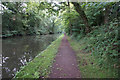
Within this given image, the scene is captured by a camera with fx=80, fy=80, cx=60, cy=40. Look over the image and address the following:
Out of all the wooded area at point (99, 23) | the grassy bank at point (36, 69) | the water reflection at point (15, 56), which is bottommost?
the water reflection at point (15, 56)

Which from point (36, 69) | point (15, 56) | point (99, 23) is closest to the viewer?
point (36, 69)

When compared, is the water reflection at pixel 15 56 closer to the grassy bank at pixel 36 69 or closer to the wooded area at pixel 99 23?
the grassy bank at pixel 36 69

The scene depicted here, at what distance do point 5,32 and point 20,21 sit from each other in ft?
24.6

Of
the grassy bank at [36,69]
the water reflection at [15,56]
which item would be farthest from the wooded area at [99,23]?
the water reflection at [15,56]

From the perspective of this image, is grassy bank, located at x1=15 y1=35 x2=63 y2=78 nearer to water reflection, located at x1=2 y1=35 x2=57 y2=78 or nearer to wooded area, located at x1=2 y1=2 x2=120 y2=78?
water reflection, located at x1=2 y1=35 x2=57 y2=78

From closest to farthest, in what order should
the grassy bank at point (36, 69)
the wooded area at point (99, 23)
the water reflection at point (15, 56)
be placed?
1. the grassy bank at point (36, 69)
2. the wooded area at point (99, 23)
3. the water reflection at point (15, 56)

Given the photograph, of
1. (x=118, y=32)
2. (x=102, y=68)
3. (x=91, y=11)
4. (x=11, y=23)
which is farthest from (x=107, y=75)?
(x=11, y=23)

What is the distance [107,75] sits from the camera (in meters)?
3.21

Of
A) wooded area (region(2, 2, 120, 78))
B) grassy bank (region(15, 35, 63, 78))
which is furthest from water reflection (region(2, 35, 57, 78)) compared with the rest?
wooded area (region(2, 2, 120, 78))

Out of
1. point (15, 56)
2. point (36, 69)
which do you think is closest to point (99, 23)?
point (36, 69)

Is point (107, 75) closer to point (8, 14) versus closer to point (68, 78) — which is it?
point (68, 78)

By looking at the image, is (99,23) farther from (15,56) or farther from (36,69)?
(15,56)

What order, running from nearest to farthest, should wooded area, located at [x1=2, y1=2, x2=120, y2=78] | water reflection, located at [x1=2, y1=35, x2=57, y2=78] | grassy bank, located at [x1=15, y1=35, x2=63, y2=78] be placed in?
1. grassy bank, located at [x1=15, y1=35, x2=63, y2=78]
2. wooded area, located at [x1=2, y1=2, x2=120, y2=78]
3. water reflection, located at [x1=2, y1=35, x2=57, y2=78]

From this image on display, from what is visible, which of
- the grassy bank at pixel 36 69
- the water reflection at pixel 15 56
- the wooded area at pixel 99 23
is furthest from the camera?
the water reflection at pixel 15 56
